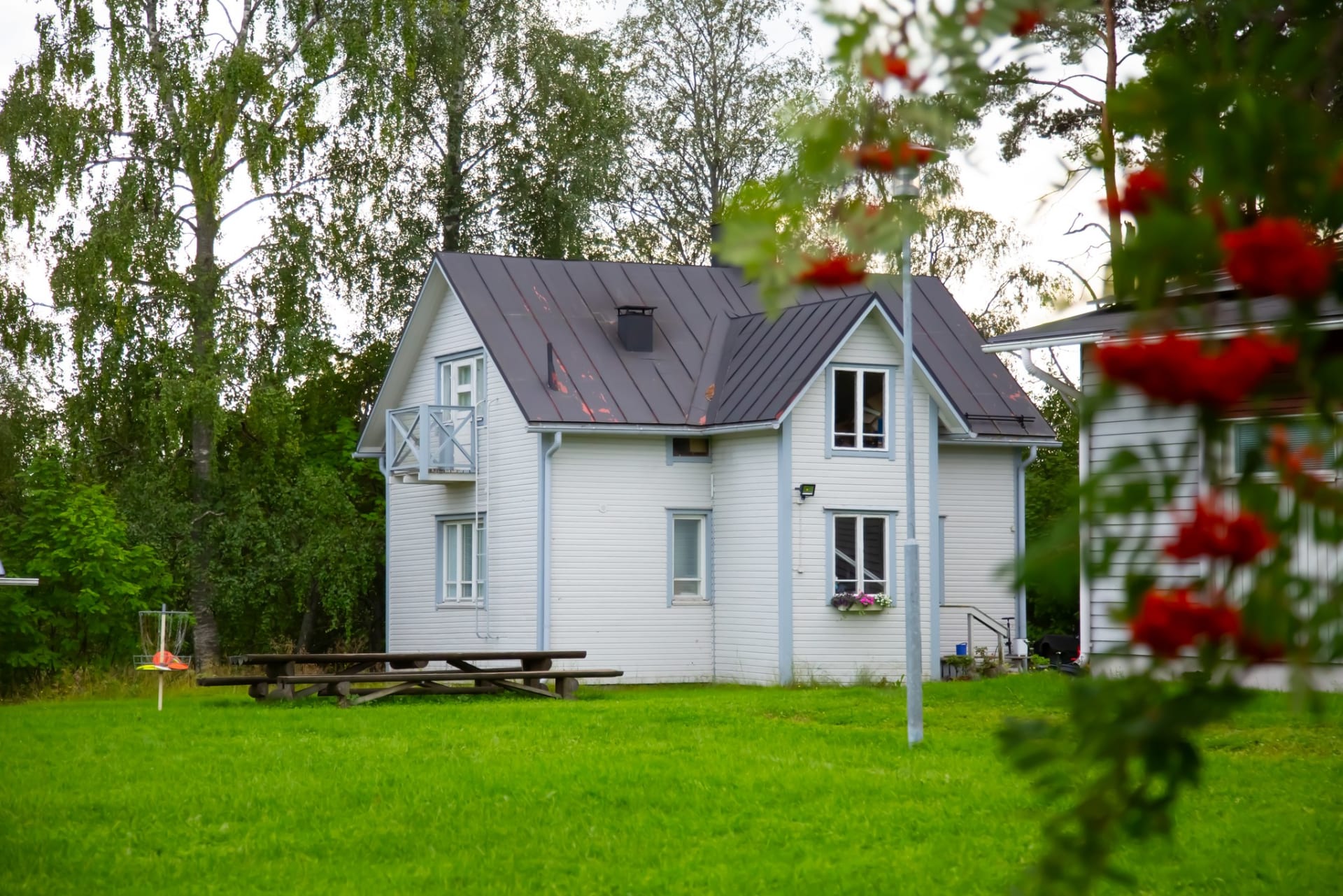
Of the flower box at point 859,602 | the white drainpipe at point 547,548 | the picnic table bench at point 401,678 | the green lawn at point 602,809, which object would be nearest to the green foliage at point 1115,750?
the green lawn at point 602,809

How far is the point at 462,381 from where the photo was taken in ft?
84.5

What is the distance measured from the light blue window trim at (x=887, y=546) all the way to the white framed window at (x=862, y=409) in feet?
2.95

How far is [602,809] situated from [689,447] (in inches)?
565

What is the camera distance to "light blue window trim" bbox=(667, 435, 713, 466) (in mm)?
24406

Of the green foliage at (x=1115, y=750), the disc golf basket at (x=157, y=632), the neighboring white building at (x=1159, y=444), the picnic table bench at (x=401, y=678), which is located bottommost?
the picnic table bench at (x=401, y=678)

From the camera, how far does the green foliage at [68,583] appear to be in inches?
890

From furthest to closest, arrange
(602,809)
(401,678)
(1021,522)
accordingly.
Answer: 1. (1021,522)
2. (401,678)
3. (602,809)

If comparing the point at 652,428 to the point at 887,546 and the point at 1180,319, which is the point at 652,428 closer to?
the point at 887,546

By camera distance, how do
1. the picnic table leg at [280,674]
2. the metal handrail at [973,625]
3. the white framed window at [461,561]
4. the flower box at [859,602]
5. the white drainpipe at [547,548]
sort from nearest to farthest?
the picnic table leg at [280,674] → the white drainpipe at [547,548] → the flower box at [859,602] → the white framed window at [461,561] → the metal handrail at [973,625]

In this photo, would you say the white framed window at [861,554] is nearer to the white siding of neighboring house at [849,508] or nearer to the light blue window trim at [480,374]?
the white siding of neighboring house at [849,508]

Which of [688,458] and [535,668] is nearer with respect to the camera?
[535,668]

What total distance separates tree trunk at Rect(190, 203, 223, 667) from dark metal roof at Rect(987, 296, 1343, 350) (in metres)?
13.7

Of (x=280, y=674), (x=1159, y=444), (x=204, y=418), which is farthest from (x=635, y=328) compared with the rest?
(x=1159, y=444)

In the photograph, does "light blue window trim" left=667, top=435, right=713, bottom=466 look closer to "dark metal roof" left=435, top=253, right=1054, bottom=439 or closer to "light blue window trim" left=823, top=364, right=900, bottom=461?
"dark metal roof" left=435, top=253, right=1054, bottom=439
